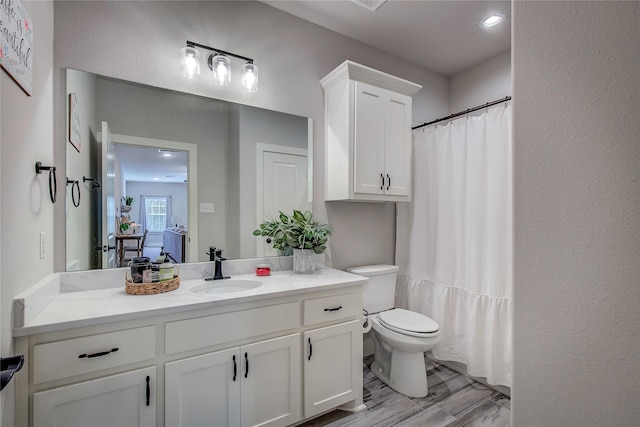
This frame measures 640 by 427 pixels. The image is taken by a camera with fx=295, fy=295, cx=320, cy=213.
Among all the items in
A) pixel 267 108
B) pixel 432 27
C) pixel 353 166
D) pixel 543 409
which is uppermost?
pixel 432 27

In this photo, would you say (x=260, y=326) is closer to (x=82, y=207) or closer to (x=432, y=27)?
(x=82, y=207)

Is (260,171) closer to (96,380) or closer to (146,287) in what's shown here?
(146,287)

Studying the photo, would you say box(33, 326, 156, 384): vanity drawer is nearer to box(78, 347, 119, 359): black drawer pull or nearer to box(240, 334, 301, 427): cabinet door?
box(78, 347, 119, 359): black drawer pull

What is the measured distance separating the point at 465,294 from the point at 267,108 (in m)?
2.02

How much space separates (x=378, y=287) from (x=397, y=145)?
1125 mm

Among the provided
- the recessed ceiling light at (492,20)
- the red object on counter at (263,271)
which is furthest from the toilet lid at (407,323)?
the recessed ceiling light at (492,20)

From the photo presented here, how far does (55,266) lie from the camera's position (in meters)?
1.46

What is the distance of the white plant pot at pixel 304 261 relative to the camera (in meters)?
1.98

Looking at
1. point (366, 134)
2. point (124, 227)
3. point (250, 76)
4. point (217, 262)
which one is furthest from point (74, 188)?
point (366, 134)

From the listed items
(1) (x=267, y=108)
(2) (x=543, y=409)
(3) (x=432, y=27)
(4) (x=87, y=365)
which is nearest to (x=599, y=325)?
(2) (x=543, y=409)

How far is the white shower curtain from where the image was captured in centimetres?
204

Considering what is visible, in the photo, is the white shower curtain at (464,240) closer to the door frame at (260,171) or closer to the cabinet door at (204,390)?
the door frame at (260,171)

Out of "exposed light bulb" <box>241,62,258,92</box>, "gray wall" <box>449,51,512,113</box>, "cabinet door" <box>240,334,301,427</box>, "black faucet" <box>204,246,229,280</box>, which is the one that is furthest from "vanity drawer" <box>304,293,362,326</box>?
"gray wall" <box>449,51,512,113</box>

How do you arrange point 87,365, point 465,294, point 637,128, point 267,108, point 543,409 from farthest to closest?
point 465,294 < point 267,108 < point 87,365 < point 543,409 < point 637,128
